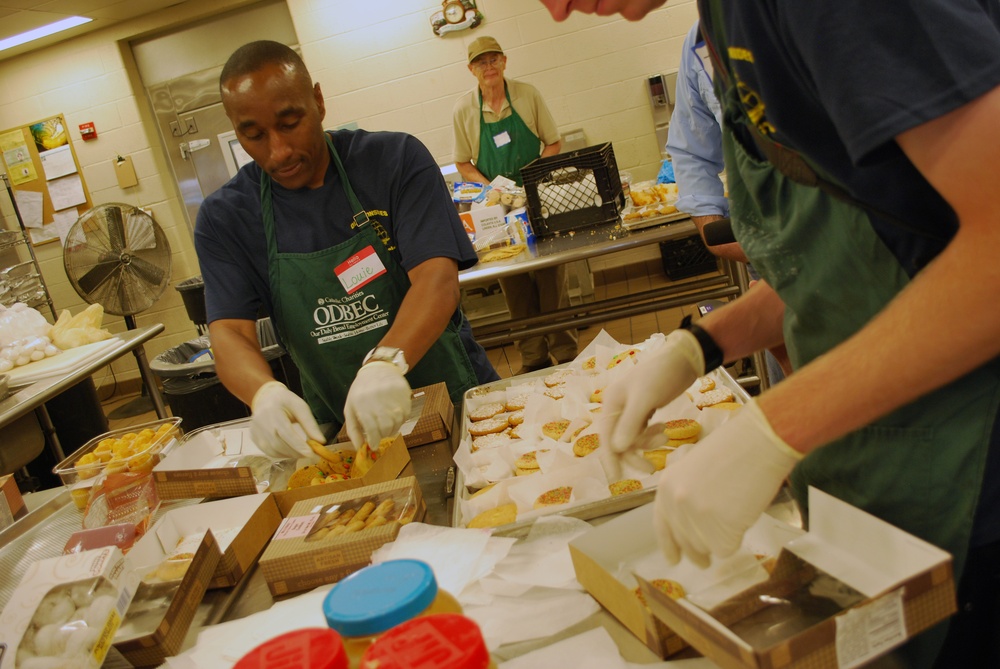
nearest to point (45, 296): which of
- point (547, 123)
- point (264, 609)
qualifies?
point (547, 123)

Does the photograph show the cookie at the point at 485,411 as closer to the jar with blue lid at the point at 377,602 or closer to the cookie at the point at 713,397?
the cookie at the point at 713,397

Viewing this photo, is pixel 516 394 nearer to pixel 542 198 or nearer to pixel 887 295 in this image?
pixel 887 295

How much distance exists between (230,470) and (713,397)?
995 mm

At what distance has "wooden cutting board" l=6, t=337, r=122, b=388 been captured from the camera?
3.39 metres

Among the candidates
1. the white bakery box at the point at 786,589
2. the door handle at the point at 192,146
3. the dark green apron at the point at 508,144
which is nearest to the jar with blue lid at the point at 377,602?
the white bakery box at the point at 786,589

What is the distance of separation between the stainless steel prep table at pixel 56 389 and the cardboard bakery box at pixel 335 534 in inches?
91.4

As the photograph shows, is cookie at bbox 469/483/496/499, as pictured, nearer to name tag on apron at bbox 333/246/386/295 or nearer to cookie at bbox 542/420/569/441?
cookie at bbox 542/420/569/441

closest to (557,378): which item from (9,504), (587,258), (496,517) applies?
(496,517)

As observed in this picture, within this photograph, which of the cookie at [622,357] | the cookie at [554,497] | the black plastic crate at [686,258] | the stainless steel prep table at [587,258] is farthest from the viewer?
the black plastic crate at [686,258]

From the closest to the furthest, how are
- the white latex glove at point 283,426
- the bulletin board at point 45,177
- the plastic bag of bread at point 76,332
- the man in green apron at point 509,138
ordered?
the white latex glove at point 283,426
the plastic bag of bread at point 76,332
the man in green apron at point 509,138
the bulletin board at point 45,177

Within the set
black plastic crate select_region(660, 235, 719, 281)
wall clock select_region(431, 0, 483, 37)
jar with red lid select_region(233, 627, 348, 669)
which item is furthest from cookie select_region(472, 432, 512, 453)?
wall clock select_region(431, 0, 483, 37)

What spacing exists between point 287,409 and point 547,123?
4.28m

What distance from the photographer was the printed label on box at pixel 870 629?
0.67 m

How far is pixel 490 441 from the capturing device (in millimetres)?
1617
